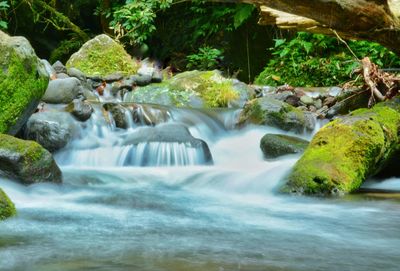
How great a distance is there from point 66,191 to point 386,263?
3156 mm

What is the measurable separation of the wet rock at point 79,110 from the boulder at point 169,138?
66cm

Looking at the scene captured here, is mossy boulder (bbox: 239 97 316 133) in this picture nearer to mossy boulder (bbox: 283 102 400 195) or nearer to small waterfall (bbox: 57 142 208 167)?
small waterfall (bbox: 57 142 208 167)

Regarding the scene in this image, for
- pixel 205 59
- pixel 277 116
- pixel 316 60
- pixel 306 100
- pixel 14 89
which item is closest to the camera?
pixel 14 89

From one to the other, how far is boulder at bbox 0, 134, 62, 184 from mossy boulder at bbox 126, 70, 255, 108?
15.1 feet

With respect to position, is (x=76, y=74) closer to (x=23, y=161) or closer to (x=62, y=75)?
(x=62, y=75)

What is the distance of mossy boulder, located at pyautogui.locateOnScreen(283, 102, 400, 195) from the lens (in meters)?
4.58

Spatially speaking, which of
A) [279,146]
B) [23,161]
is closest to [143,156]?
[279,146]

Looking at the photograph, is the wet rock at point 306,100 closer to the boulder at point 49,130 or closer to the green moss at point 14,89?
the boulder at point 49,130

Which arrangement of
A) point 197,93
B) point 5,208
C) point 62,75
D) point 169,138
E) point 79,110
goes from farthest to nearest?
point 197,93 < point 62,75 < point 79,110 < point 169,138 < point 5,208

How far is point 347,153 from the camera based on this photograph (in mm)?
4836

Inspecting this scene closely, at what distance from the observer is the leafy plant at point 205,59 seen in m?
12.1

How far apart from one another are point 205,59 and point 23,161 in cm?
802

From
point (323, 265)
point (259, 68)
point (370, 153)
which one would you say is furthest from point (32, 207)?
point (259, 68)

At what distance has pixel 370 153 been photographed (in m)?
4.91
